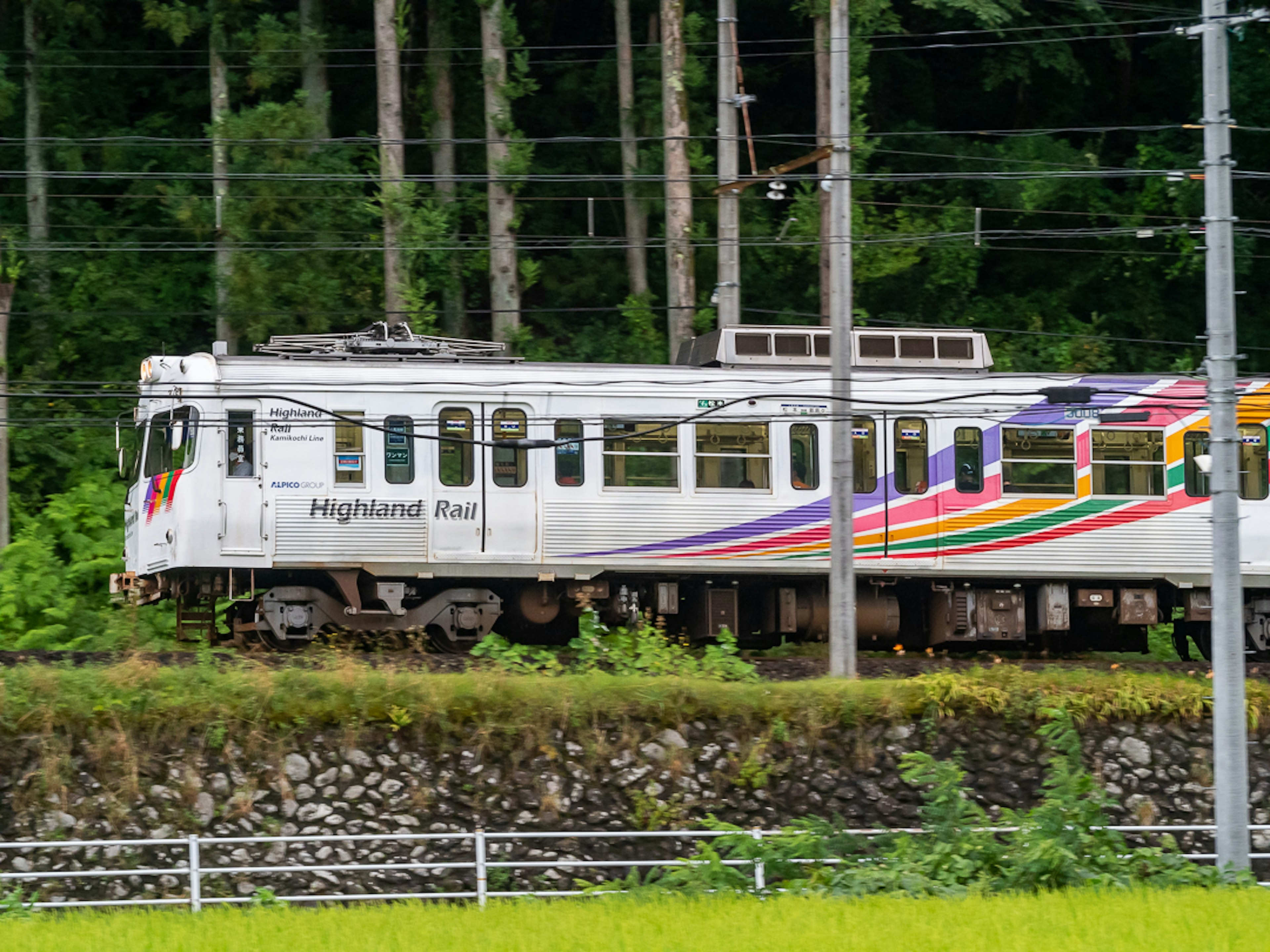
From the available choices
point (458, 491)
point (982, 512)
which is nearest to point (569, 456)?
point (458, 491)

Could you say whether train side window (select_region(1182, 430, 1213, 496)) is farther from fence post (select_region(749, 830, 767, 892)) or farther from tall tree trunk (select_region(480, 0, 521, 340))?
tall tree trunk (select_region(480, 0, 521, 340))

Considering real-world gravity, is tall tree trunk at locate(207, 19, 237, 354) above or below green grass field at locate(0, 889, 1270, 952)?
above

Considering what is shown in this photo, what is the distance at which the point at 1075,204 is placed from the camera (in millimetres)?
32594

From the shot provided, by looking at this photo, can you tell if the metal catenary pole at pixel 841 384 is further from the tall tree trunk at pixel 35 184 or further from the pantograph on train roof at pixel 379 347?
the tall tree trunk at pixel 35 184

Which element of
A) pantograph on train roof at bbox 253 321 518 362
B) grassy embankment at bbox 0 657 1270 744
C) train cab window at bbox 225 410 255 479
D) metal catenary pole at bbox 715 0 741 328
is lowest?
grassy embankment at bbox 0 657 1270 744

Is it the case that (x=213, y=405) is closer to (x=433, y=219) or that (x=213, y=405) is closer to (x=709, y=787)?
(x=709, y=787)

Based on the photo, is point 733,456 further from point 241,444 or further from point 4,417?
point 4,417

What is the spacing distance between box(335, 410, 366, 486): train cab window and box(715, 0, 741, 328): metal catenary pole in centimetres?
555

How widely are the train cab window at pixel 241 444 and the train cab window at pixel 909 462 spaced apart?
7.46m

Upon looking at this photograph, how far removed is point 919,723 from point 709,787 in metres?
2.32

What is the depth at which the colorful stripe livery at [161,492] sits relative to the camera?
1905 centimetres

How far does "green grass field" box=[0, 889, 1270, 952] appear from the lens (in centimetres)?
1155

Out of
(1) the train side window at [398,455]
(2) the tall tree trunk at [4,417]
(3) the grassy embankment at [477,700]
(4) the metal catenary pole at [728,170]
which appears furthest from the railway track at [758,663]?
(2) the tall tree trunk at [4,417]

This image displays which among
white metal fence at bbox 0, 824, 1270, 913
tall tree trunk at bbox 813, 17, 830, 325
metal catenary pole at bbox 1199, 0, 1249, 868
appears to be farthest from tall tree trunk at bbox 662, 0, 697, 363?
metal catenary pole at bbox 1199, 0, 1249, 868
